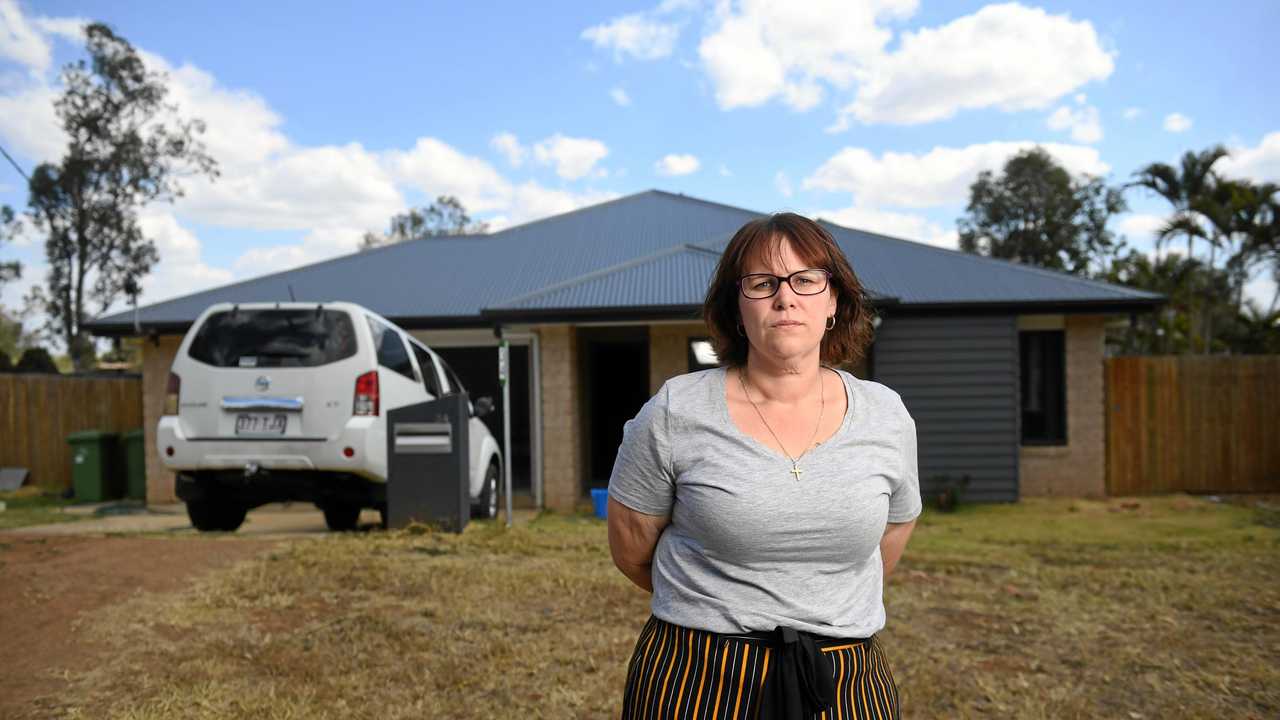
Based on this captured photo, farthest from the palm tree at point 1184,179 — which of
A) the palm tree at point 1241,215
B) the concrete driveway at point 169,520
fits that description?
the concrete driveway at point 169,520

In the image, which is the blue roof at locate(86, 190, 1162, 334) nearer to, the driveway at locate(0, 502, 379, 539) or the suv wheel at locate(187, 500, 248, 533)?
the driveway at locate(0, 502, 379, 539)

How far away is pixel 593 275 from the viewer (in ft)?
42.2

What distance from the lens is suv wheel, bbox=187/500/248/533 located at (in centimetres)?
845

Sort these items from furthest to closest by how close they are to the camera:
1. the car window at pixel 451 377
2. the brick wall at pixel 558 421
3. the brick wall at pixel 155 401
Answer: the brick wall at pixel 155 401, the brick wall at pixel 558 421, the car window at pixel 451 377

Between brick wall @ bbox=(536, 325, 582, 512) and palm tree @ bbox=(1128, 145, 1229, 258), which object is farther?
palm tree @ bbox=(1128, 145, 1229, 258)

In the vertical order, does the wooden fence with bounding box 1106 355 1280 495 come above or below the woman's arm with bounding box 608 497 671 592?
below

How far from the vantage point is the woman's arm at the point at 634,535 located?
2.01m

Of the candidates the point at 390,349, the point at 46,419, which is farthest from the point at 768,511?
the point at 46,419

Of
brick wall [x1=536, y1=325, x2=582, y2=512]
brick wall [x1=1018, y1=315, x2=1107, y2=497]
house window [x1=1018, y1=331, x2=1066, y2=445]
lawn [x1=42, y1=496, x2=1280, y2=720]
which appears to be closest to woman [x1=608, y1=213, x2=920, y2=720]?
lawn [x1=42, y1=496, x2=1280, y2=720]

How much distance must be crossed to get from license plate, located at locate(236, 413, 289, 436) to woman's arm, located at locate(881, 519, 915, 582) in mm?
6288

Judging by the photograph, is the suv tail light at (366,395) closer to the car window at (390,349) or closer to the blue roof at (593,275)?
the car window at (390,349)

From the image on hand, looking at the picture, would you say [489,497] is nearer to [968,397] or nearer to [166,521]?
[166,521]

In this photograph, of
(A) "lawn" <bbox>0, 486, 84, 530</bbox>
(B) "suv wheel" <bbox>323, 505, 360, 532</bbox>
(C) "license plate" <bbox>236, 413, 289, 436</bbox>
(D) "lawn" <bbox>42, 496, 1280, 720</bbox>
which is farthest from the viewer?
(A) "lawn" <bbox>0, 486, 84, 530</bbox>

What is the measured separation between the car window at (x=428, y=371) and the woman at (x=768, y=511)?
7.35 metres
